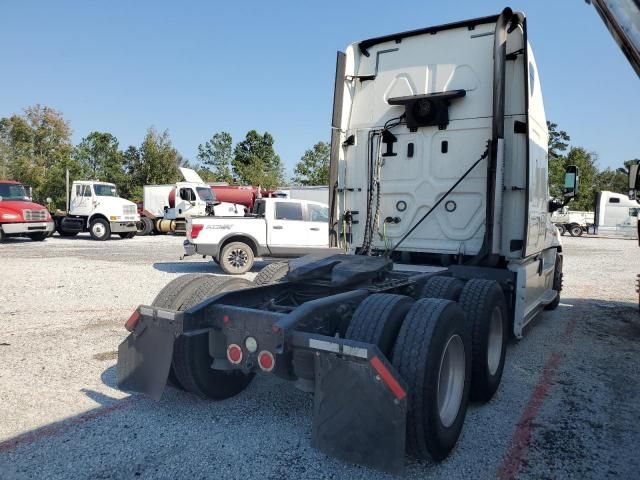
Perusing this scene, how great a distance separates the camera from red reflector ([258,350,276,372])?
3.02 m

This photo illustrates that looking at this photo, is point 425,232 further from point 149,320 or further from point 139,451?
point 139,451

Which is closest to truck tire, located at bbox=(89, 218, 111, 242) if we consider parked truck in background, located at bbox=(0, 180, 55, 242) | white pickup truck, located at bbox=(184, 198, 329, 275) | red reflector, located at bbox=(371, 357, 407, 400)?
parked truck in background, located at bbox=(0, 180, 55, 242)

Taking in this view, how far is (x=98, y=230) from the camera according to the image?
2234cm

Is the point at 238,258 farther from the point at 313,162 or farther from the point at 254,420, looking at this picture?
the point at 313,162

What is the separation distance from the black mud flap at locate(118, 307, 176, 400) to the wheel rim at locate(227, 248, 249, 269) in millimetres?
8174

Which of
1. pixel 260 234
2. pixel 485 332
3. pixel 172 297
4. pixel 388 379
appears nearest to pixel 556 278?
pixel 485 332

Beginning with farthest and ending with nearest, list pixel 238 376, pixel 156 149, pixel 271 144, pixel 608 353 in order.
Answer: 1. pixel 271 144
2. pixel 156 149
3. pixel 608 353
4. pixel 238 376

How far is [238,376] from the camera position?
3.99 m

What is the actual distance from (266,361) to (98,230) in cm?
2175

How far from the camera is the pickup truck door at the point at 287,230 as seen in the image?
39.4 ft

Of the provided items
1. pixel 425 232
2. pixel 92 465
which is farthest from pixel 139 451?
pixel 425 232

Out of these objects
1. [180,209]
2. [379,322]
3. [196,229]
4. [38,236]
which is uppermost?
[180,209]

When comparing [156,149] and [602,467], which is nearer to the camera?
[602,467]

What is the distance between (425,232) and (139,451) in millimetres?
3868
